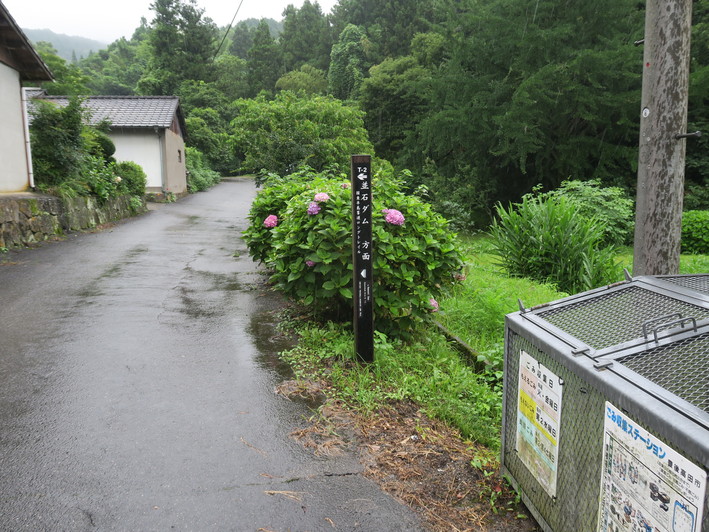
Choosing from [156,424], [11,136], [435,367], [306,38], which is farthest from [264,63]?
[156,424]

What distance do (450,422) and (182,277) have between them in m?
5.89

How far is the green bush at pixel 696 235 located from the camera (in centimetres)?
1404

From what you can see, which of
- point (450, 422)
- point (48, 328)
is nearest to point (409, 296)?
point (450, 422)

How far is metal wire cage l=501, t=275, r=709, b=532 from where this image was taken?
169 centimetres

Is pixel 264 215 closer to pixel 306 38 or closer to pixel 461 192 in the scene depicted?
pixel 461 192

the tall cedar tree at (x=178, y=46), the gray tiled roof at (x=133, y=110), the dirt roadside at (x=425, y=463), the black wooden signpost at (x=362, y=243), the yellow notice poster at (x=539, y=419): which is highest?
the tall cedar tree at (x=178, y=46)

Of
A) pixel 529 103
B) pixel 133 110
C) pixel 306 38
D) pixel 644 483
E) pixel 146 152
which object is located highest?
pixel 306 38

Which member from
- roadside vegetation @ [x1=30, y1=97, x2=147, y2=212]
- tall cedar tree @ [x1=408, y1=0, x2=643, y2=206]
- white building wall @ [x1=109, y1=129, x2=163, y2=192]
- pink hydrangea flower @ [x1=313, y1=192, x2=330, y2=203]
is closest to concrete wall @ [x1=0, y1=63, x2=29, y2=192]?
roadside vegetation @ [x1=30, y1=97, x2=147, y2=212]

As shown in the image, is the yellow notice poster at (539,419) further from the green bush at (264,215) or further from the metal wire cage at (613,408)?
the green bush at (264,215)

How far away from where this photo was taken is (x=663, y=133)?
4.44m

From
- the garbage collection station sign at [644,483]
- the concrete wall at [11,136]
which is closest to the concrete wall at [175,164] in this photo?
the concrete wall at [11,136]

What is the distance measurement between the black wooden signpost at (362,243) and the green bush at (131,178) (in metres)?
16.3

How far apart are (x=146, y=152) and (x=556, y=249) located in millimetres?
22524

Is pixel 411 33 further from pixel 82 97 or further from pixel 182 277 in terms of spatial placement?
pixel 182 277
